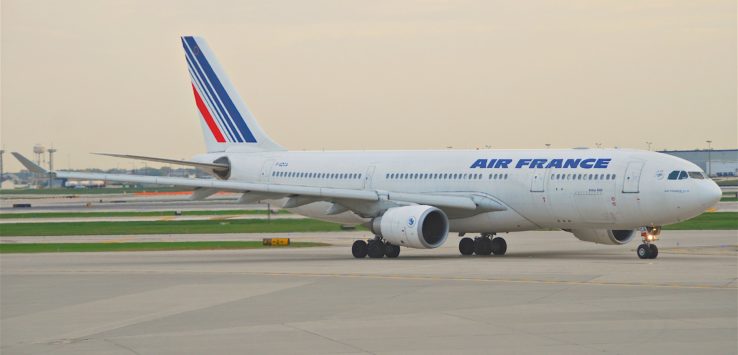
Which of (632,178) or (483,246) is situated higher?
(632,178)

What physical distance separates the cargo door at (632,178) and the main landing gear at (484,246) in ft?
20.4

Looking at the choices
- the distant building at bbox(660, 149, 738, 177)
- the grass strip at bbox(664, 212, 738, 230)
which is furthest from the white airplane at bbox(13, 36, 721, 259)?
the distant building at bbox(660, 149, 738, 177)

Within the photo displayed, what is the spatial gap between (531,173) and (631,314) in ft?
60.3

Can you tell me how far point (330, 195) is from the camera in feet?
132

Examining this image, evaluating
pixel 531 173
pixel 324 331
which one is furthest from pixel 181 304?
pixel 531 173

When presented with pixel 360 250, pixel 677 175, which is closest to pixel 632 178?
pixel 677 175

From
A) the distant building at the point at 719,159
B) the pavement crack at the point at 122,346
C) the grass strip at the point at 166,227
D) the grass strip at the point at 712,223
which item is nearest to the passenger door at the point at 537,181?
the grass strip at the point at 712,223

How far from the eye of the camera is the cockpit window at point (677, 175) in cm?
3594

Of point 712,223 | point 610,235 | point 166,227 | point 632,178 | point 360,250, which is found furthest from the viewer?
point 166,227

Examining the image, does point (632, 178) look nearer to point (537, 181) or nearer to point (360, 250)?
point (537, 181)

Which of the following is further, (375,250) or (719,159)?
(719,159)

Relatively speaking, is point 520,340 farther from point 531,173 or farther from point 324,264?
point 531,173

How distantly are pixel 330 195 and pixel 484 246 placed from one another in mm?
5810

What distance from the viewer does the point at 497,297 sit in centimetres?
2416
